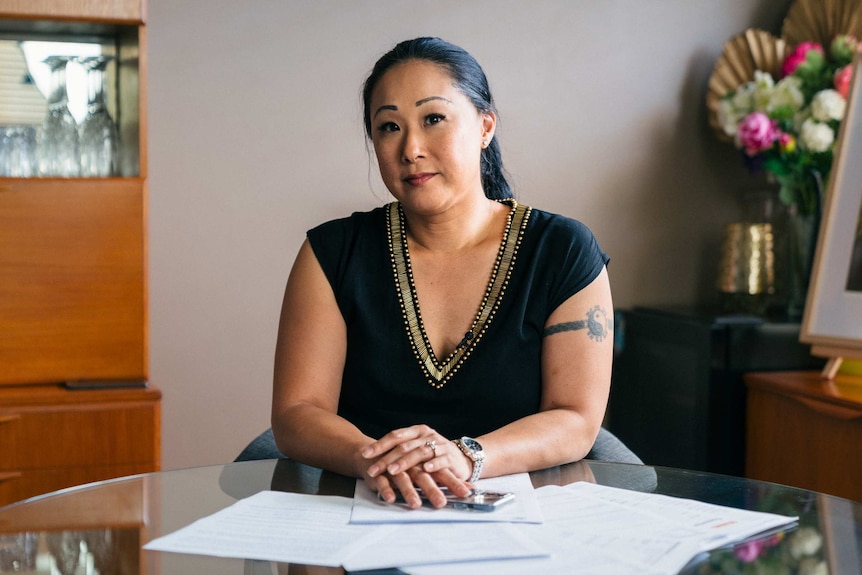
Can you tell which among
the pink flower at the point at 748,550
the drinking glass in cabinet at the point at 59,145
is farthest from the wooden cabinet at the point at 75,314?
the pink flower at the point at 748,550

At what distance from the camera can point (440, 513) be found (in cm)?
128

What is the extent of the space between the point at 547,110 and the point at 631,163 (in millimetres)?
363

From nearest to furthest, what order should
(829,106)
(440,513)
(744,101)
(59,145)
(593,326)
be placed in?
(440,513), (593,326), (59,145), (829,106), (744,101)

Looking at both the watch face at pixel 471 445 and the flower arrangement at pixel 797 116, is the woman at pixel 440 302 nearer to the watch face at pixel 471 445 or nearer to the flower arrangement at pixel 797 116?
the watch face at pixel 471 445

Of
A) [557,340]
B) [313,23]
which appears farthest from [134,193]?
[557,340]

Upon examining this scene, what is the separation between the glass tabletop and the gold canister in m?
1.81

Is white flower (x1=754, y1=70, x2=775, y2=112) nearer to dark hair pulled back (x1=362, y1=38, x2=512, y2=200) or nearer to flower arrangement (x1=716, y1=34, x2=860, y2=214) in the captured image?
flower arrangement (x1=716, y1=34, x2=860, y2=214)

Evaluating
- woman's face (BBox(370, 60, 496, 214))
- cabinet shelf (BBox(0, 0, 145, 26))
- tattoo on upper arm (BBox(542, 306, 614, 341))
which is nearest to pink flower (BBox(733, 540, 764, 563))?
tattoo on upper arm (BBox(542, 306, 614, 341))

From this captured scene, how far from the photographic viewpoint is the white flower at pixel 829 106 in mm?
3016

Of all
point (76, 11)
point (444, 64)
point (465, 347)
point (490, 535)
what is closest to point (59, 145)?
point (76, 11)

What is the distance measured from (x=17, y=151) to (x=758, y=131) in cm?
220

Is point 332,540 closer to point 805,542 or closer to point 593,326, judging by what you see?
point 805,542

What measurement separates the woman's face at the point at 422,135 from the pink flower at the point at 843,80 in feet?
5.30

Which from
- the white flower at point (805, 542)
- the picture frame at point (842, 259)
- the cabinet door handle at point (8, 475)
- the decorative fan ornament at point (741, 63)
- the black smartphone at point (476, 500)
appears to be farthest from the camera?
the decorative fan ornament at point (741, 63)
